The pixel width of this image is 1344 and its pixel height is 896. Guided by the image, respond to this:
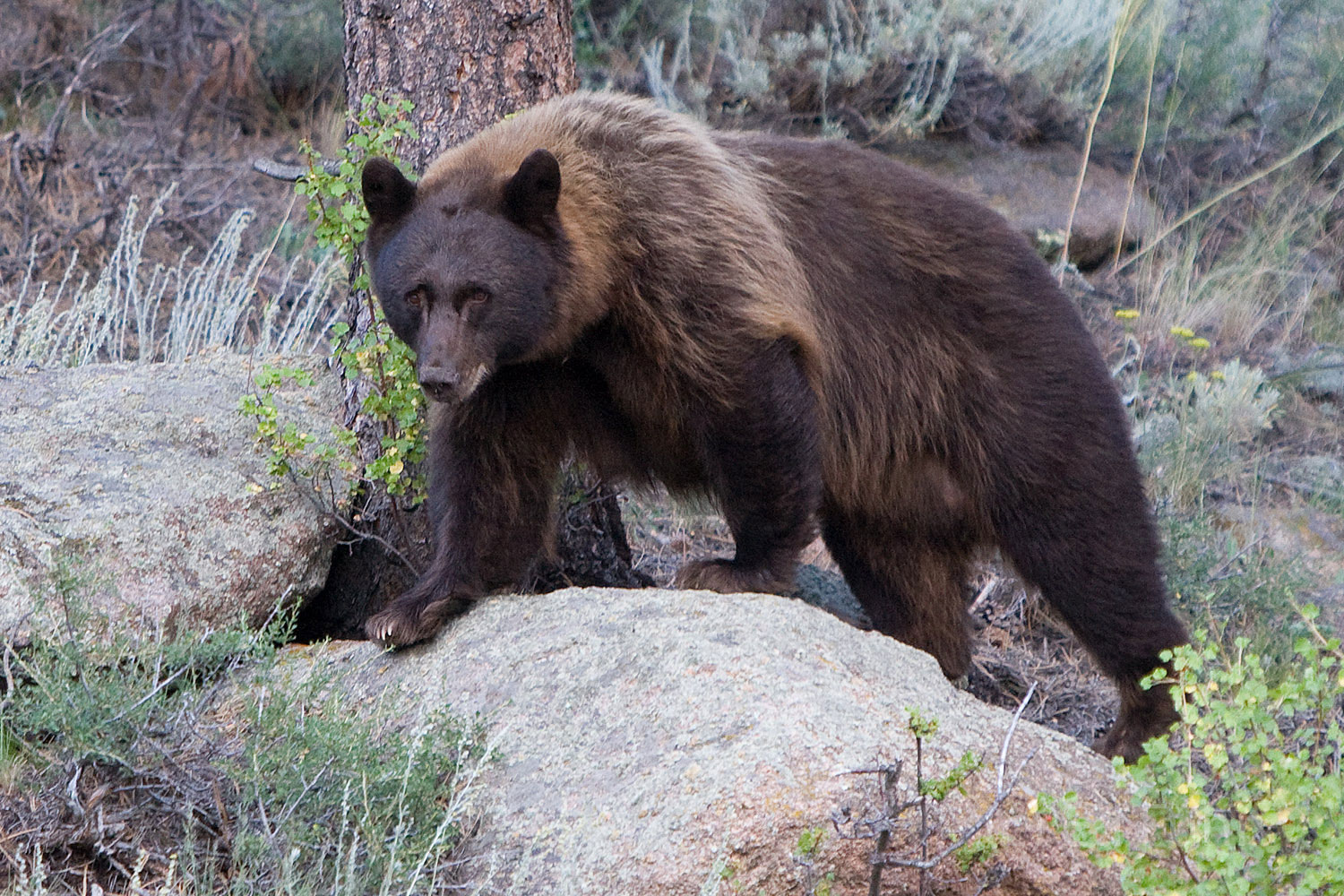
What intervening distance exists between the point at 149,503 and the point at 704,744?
2.29 m

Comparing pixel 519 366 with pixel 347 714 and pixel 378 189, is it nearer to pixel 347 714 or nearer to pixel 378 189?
pixel 378 189

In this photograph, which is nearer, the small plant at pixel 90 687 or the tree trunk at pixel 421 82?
the small plant at pixel 90 687

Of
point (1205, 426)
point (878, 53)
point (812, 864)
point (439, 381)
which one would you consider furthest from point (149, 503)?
point (878, 53)

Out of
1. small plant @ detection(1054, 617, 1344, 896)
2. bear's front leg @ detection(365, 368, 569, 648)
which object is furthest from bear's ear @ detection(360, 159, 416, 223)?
small plant @ detection(1054, 617, 1344, 896)

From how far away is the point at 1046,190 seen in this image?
33.3 ft

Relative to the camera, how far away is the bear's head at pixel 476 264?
12.6ft

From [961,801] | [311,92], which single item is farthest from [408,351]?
[311,92]

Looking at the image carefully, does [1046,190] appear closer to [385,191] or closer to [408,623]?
[385,191]

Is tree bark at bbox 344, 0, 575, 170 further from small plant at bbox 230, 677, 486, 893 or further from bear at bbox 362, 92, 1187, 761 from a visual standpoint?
small plant at bbox 230, 677, 486, 893

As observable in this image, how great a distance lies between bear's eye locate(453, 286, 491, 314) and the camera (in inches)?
152

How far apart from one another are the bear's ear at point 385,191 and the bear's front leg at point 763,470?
1135mm

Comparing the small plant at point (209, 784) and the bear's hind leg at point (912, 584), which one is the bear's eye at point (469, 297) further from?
the bear's hind leg at point (912, 584)

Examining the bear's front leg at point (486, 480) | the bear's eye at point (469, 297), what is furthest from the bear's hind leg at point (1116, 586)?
the bear's eye at point (469, 297)

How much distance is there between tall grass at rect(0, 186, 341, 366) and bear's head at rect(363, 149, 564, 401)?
2288 millimetres
